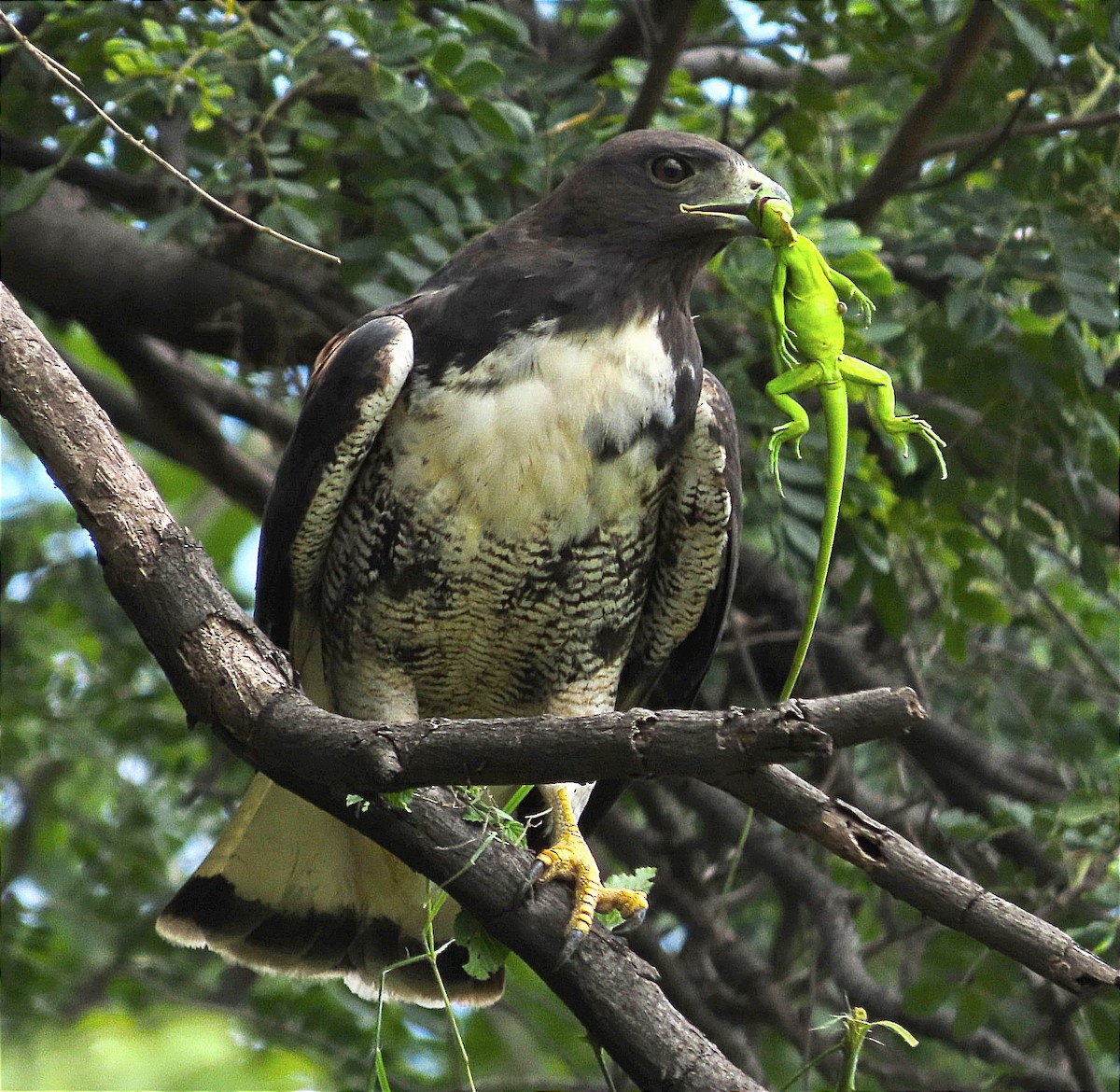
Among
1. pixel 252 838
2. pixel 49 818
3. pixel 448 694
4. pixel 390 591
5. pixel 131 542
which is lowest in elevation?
pixel 49 818

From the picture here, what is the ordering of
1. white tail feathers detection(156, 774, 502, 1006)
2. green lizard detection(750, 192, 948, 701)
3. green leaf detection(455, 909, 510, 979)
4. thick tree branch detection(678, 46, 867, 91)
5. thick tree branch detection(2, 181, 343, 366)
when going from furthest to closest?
1. thick tree branch detection(678, 46, 867, 91)
2. thick tree branch detection(2, 181, 343, 366)
3. white tail feathers detection(156, 774, 502, 1006)
4. green leaf detection(455, 909, 510, 979)
5. green lizard detection(750, 192, 948, 701)

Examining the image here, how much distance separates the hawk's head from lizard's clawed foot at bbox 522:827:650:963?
1316 millimetres

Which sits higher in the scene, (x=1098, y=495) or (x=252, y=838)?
(x=1098, y=495)

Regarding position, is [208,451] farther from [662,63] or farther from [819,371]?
[819,371]

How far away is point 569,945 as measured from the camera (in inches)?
108

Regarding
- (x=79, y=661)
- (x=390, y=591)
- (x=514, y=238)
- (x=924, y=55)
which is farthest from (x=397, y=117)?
(x=79, y=661)

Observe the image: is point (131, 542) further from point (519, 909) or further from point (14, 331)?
point (519, 909)

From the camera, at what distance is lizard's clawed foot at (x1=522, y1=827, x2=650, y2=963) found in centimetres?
300

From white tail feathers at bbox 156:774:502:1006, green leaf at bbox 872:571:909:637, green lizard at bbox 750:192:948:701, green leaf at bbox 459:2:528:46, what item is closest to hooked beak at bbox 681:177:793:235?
green lizard at bbox 750:192:948:701

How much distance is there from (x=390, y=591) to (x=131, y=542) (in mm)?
868

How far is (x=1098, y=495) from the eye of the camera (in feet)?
14.3

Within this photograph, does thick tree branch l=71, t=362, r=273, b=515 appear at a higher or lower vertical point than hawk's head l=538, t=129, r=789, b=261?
lower

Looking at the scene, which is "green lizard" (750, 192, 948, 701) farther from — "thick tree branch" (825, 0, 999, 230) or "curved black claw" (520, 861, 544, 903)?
"thick tree branch" (825, 0, 999, 230)

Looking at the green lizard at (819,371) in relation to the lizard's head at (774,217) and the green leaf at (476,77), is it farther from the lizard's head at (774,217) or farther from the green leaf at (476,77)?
the green leaf at (476,77)
